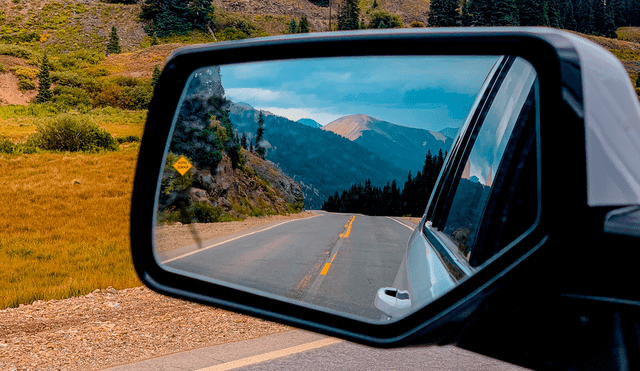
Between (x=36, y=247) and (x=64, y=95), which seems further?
(x=64, y=95)

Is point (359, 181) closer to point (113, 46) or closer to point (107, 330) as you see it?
point (107, 330)

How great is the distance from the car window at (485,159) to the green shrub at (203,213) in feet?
3.10

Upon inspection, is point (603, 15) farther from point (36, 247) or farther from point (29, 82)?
point (36, 247)

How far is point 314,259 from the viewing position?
1.44 meters

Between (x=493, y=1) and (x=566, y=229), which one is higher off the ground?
(x=493, y=1)

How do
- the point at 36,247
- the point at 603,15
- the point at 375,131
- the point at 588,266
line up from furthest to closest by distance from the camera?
1. the point at 603,15
2. the point at 36,247
3. the point at 375,131
4. the point at 588,266

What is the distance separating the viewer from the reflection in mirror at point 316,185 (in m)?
1.28

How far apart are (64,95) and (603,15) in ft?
344

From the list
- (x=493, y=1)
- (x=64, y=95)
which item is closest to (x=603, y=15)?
(x=493, y=1)

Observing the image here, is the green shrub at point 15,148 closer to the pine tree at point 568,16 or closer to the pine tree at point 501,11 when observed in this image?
the pine tree at point 501,11

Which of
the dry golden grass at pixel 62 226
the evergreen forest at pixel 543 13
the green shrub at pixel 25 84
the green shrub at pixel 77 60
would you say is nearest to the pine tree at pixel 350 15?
the evergreen forest at pixel 543 13

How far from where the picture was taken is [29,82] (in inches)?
2552

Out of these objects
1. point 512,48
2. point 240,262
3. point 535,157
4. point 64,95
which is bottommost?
point 64,95

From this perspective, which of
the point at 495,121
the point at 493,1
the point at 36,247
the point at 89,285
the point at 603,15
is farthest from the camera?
the point at 603,15
